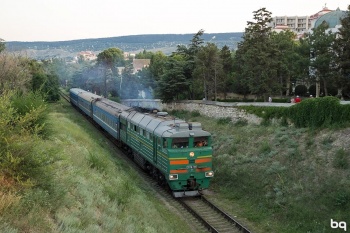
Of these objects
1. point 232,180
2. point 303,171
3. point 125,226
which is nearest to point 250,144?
point 232,180

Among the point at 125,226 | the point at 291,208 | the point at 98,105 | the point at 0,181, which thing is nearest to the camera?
the point at 0,181

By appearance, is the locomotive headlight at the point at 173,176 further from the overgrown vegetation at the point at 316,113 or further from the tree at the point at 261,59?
the tree at the point at 261,59

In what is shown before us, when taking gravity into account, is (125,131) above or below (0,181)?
below

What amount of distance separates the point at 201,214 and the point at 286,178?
4864 mm

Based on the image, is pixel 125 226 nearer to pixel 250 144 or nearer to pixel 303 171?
pixel 303 171

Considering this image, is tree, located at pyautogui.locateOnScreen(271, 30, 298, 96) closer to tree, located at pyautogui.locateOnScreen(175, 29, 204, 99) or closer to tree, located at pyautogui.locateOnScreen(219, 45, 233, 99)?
tree, located at pyautogui.locateOnScreen(219, 45, 233, 99)

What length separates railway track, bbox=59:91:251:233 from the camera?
50.1 ft

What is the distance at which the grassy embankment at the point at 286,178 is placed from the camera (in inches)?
600

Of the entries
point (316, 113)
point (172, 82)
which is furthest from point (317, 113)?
point (172, 82)

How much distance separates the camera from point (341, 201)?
49.3 feet

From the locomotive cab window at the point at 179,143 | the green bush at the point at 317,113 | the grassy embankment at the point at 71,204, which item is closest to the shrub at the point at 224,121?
the green bush at the point at 317,113

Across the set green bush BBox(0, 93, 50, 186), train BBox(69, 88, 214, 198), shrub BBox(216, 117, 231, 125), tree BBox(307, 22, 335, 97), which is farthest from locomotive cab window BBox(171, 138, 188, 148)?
tree BBox(307, 22, 335, 97)

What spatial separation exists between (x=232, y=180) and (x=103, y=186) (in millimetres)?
8863

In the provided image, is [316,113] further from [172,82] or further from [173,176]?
[172,82]
